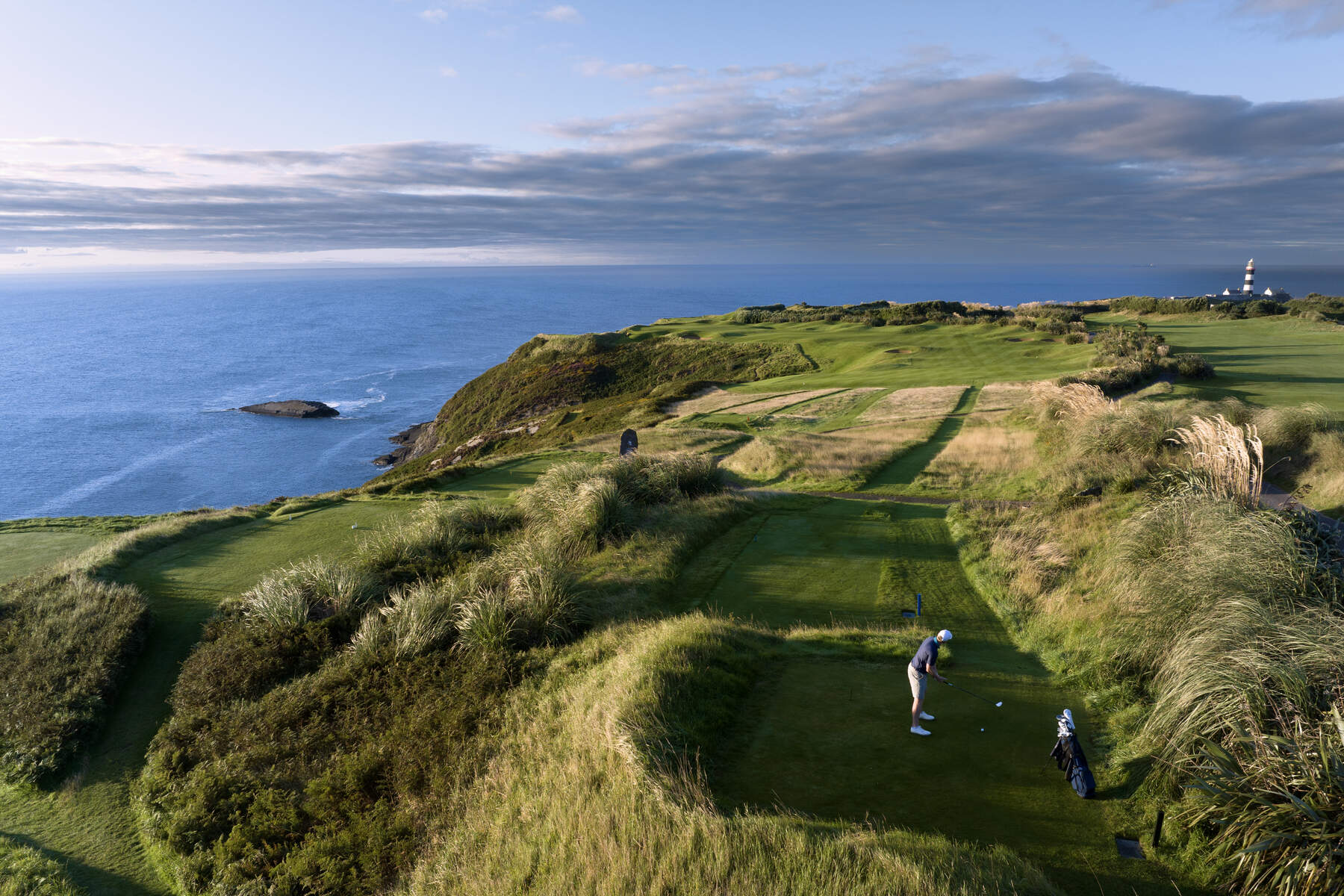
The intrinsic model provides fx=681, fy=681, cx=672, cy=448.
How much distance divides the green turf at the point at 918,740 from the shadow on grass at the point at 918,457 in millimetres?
9388

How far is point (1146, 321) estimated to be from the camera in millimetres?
57625

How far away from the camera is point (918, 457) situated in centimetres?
2661

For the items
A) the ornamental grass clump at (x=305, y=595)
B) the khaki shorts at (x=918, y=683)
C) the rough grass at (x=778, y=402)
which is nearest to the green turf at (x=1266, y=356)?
the rough grass at (x=778, y=402)

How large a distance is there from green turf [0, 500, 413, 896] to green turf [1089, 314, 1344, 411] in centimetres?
3253

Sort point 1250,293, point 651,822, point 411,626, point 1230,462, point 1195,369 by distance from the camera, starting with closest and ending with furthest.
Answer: point 651,822 → point 411,626 → point 1230,462 → point 1195,369 → point 1250,293

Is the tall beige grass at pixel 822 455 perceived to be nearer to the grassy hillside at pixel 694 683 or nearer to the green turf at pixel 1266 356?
the grassy hillside at pixel 694 683

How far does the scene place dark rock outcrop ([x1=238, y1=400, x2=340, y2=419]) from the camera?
8612 cm

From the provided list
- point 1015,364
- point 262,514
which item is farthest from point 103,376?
point 1015,364

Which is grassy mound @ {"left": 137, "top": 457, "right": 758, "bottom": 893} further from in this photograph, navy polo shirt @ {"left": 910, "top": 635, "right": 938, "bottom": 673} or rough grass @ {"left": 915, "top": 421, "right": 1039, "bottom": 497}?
rough grass @ {"left": 915, "top": 421, "right": 1039, "bottom": 497}

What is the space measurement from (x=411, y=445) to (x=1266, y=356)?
68479 millimetres

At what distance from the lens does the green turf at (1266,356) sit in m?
27.0

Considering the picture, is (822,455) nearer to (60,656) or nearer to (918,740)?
(918,740)

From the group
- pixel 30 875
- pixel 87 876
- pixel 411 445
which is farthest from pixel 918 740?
pixel 411 445

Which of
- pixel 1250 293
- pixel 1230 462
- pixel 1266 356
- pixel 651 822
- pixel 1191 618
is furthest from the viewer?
pixel 1250 293
